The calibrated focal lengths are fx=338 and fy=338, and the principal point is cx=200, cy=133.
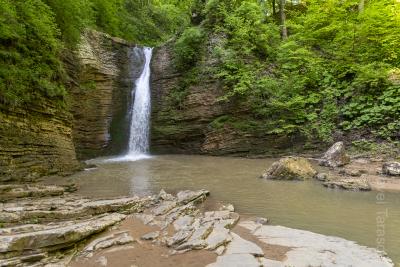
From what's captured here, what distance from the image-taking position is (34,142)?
32.6 ft

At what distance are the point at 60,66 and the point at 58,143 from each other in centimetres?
261

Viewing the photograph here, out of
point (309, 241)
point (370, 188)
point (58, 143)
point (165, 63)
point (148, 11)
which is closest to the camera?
point (309, 241)

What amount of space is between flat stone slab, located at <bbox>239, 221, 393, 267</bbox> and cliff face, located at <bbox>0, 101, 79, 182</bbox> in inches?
265

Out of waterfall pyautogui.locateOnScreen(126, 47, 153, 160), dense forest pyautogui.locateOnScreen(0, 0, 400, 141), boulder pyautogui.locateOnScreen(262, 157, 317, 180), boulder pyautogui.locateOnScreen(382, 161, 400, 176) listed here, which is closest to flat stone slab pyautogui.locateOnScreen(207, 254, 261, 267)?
boulder pyautogui.locateOnScreen(262, 157, 317, 180)

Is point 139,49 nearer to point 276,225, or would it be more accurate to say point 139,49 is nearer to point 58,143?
point 58,143

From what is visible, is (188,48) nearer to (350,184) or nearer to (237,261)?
(350,184)

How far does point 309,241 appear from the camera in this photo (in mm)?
4859

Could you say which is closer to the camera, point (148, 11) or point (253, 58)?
point (253, 58)

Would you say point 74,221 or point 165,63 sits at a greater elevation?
point 165,63

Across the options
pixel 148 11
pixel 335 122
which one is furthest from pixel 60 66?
pixel 148 11

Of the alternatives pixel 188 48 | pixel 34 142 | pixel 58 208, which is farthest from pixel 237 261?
pixel 188 48

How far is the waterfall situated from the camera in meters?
17.3

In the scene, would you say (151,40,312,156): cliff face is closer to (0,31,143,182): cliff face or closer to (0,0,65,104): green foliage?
(0,31,143,182): cliff face

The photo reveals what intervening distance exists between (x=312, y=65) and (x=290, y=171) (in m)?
8.23
